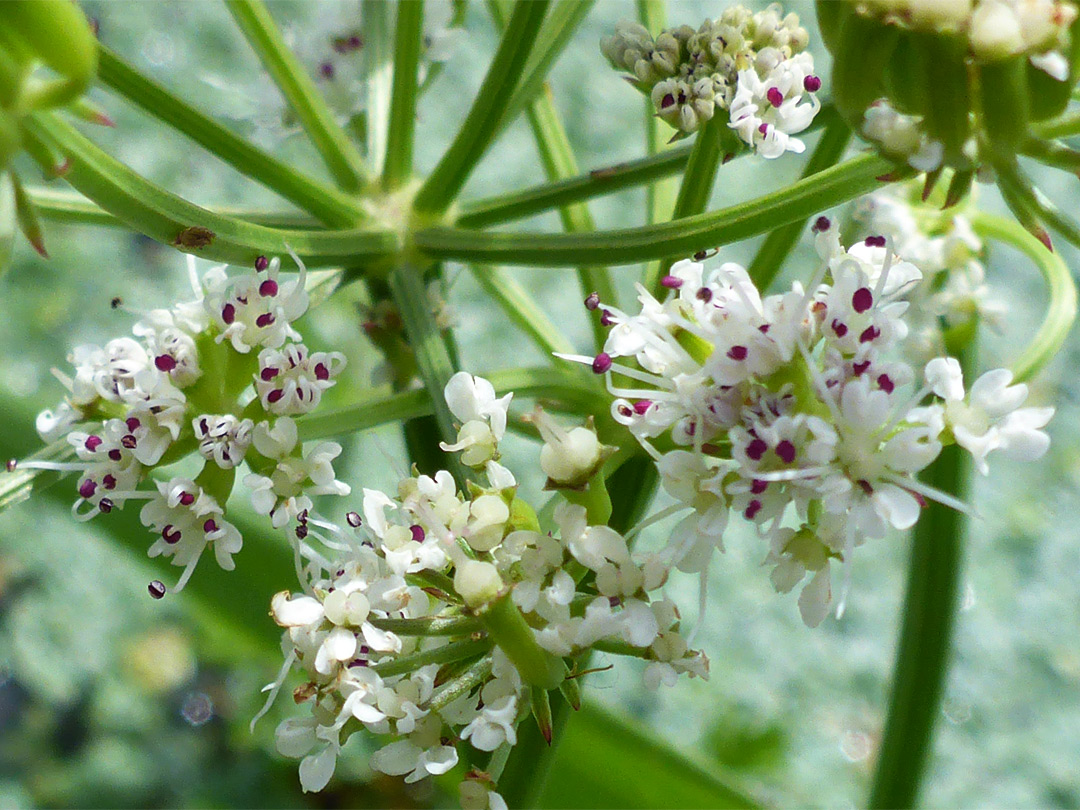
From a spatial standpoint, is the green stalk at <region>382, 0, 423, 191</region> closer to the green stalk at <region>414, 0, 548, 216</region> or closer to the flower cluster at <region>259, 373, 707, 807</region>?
the green stalk at <region>414, 0, 548, 216</region>

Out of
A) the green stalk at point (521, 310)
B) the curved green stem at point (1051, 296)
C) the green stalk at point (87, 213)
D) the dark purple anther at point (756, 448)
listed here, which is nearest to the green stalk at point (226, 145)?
the green stalk at point (87, 213)

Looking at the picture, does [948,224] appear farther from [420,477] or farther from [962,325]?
[420,477]

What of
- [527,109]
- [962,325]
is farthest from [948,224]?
[527,109]

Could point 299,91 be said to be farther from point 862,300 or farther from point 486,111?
point 862,300

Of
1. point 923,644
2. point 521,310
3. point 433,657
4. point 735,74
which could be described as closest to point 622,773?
point 923,644

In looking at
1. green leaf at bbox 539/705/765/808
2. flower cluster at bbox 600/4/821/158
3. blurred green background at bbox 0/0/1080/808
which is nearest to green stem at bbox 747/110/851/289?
flower cluster at bbox 600/4/821/158

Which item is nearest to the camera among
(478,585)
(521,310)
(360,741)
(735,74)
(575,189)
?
(478,585)

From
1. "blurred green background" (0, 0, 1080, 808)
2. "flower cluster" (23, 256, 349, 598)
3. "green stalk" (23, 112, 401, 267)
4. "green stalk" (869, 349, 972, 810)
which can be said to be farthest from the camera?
"blurred green background" (0, 0, 1080, 808)
